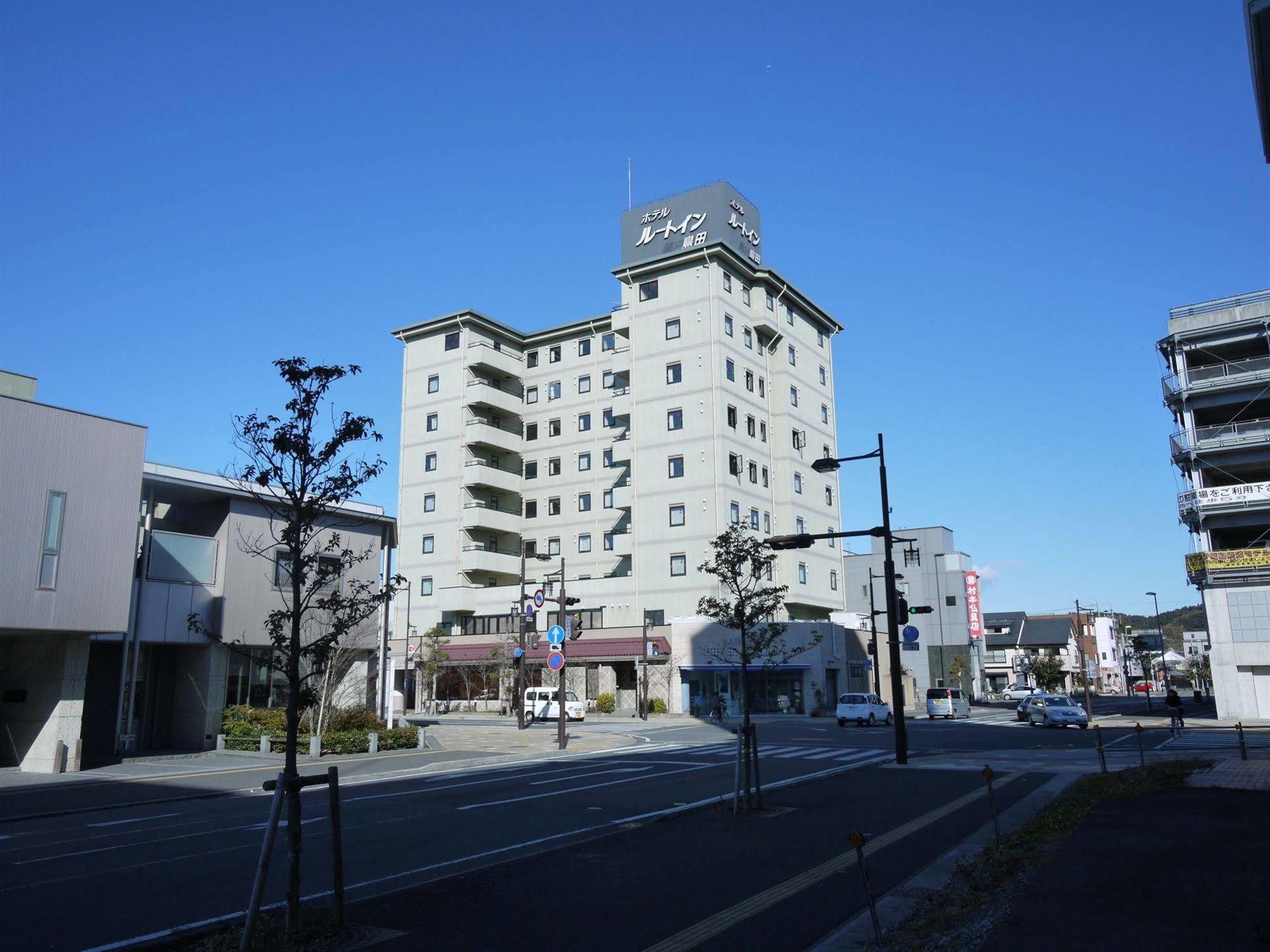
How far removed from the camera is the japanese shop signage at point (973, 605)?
90.6m

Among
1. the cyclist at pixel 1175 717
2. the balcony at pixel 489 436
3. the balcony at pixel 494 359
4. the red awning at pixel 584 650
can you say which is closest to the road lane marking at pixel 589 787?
the cyclist at pixel 1175 717

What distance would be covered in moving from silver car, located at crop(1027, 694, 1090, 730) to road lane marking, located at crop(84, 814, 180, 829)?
37930mm

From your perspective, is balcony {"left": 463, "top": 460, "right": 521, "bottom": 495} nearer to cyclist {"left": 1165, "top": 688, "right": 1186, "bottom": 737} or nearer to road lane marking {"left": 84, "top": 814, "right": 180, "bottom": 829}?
cyclist {"left": 1165, "top": 688, "right": 1186, "bottom": 737}

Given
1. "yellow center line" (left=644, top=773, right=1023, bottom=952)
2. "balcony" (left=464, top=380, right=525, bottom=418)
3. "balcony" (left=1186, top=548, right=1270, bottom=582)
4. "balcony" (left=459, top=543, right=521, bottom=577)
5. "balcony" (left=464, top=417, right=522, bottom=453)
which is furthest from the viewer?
"balcony" (left=464, top=380, right=525, bottom=418)

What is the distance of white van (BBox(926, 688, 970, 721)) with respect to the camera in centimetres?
5603

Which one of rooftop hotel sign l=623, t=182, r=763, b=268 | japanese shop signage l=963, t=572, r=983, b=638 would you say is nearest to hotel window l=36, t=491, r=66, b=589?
rooftop hotel sign l=623, t=182, r=763, b=268

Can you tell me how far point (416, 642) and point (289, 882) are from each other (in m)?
62.2

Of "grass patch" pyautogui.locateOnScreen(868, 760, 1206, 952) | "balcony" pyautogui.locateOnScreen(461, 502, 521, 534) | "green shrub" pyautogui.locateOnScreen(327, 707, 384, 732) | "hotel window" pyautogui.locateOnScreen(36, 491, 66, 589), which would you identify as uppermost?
"balcony" pyautogui.locateOnScreen(461, 502, 521, 534)

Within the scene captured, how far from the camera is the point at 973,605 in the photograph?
90875 millimetres

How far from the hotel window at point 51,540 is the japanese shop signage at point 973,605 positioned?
8221 centimetres

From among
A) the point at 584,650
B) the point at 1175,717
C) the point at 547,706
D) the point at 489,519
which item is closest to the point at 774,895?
the point at 1175,717

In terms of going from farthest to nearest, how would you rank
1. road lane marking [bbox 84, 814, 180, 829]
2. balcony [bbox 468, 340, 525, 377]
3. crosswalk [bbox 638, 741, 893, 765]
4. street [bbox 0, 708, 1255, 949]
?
balcony [bbox 468, 340, 525, 377]
crosswalk [bbox 638, 741, 893, 765]
road lane marking [bbox 84, 814, 180, 829]
street [bbox 0, 708, 1255, 949]

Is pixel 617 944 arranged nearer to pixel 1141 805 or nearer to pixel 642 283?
pixel 1141 805

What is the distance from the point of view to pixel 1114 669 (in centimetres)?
15012
